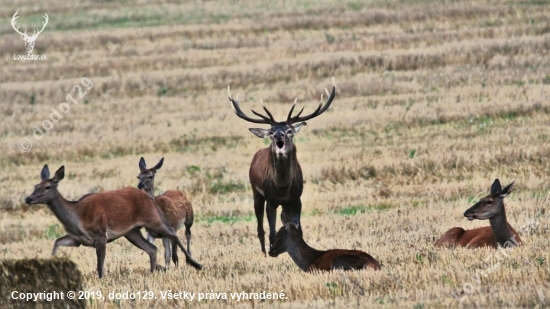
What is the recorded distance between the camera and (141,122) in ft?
99.5

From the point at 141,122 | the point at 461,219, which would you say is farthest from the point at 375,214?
the point at 141,122

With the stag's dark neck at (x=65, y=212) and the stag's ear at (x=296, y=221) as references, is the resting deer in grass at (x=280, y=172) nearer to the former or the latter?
the stag's ear at (x=296, y=221)

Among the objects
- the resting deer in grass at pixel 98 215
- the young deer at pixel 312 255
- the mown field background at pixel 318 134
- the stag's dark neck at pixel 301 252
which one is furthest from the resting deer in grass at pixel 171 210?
the stag's dark neck at pixel 301 252

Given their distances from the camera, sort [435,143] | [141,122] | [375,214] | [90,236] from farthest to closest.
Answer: [141,122], [435,143], [375,214], [90,236]

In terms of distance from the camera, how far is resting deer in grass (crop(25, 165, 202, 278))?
1275cm

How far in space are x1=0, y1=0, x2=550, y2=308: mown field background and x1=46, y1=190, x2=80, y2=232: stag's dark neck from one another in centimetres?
80

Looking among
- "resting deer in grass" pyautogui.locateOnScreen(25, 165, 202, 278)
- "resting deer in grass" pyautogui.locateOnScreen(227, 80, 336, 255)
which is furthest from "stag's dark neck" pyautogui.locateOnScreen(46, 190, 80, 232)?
"resting deer in grass" pyautogui.locateOnScreen(227, 80, 336, 255)

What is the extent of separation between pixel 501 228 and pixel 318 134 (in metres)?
13.9

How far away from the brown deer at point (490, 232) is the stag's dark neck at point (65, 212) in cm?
437

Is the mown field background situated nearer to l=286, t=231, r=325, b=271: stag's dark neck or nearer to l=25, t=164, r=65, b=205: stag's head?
l=286, t=231, r=325, b=271: stag's dark neck

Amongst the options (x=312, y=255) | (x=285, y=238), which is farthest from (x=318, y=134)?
(x=312, y=255)

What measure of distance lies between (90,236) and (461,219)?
6.01 m

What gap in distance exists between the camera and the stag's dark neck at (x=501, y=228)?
43.2ft

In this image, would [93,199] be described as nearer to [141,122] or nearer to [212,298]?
[212,298]
